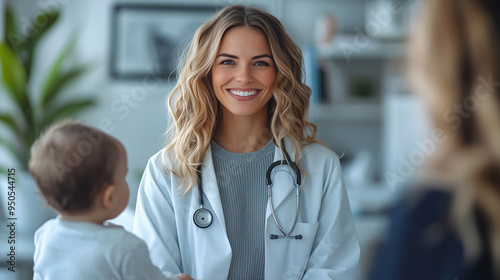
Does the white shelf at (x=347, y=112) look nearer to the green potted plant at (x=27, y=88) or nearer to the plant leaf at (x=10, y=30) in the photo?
the green potted plant at (x=27, y=88)

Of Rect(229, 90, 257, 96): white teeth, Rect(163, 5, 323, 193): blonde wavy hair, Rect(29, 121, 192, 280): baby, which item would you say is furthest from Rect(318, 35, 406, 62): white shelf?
Rect(29, 121, 192, 280): baby

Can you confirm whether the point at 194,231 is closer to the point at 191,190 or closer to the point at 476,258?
the point at 191,190

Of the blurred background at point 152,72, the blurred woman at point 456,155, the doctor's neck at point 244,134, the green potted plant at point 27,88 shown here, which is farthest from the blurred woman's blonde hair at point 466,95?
the green potted plant at point 27,88

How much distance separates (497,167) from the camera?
0.53 meters

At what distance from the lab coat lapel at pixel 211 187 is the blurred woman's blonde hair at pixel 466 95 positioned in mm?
560

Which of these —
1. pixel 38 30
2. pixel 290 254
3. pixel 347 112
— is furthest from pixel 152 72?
pixel 290 254

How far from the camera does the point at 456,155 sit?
527 mm

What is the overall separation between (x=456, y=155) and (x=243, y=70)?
54 centimetres

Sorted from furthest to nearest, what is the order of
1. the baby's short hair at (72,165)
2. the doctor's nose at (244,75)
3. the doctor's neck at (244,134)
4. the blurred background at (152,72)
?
the blurred background at (152,72) → the doctor's neck at (244,134) → the doctor's nose at (244,75) → the baby's short hair at (72,165)

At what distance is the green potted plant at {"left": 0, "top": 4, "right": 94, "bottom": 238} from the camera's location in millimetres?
2123

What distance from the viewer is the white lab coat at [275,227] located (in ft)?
3.34

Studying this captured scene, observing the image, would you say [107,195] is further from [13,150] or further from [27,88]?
[27,88]

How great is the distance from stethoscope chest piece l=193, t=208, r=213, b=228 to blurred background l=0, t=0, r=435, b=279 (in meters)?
1.18

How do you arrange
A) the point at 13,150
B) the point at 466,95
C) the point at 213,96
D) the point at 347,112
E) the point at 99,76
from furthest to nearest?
the point at 99,76 → the point at 347,112 → the point at 13,150 → the point at 213,96 → the point at 466,95
